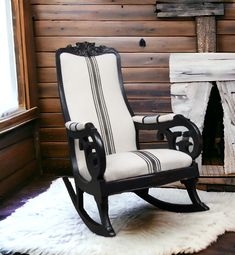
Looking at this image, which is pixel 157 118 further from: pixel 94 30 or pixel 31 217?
pixel 94 30

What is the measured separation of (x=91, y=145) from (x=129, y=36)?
166 centimetres

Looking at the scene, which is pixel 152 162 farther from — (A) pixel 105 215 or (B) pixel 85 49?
(B) pixel 85 49

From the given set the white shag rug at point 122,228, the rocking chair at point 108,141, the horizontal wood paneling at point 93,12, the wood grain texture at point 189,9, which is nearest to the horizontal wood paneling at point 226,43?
the wood grain texture at point 189,9

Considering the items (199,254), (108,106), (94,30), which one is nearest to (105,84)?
(108,106)

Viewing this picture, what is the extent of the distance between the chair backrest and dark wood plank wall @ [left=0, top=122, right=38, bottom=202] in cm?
73

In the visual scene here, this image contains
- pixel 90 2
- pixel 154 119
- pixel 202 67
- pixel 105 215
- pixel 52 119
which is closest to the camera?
pixel 105 215

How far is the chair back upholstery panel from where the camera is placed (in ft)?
8.54

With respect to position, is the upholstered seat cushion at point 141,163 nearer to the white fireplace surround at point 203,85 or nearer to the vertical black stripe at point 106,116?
the vertical black stripe at point 106,116

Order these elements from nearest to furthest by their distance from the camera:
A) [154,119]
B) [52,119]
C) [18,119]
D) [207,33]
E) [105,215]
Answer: [105,215] → [154,119] → [18,119] → [207,33] → [52,119]

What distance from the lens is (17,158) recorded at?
3.26m

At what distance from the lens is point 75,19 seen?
11.6 ft

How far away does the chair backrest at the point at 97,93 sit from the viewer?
8.50ft

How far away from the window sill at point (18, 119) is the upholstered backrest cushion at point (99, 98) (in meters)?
0.68

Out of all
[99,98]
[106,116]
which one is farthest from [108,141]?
[99,98]
